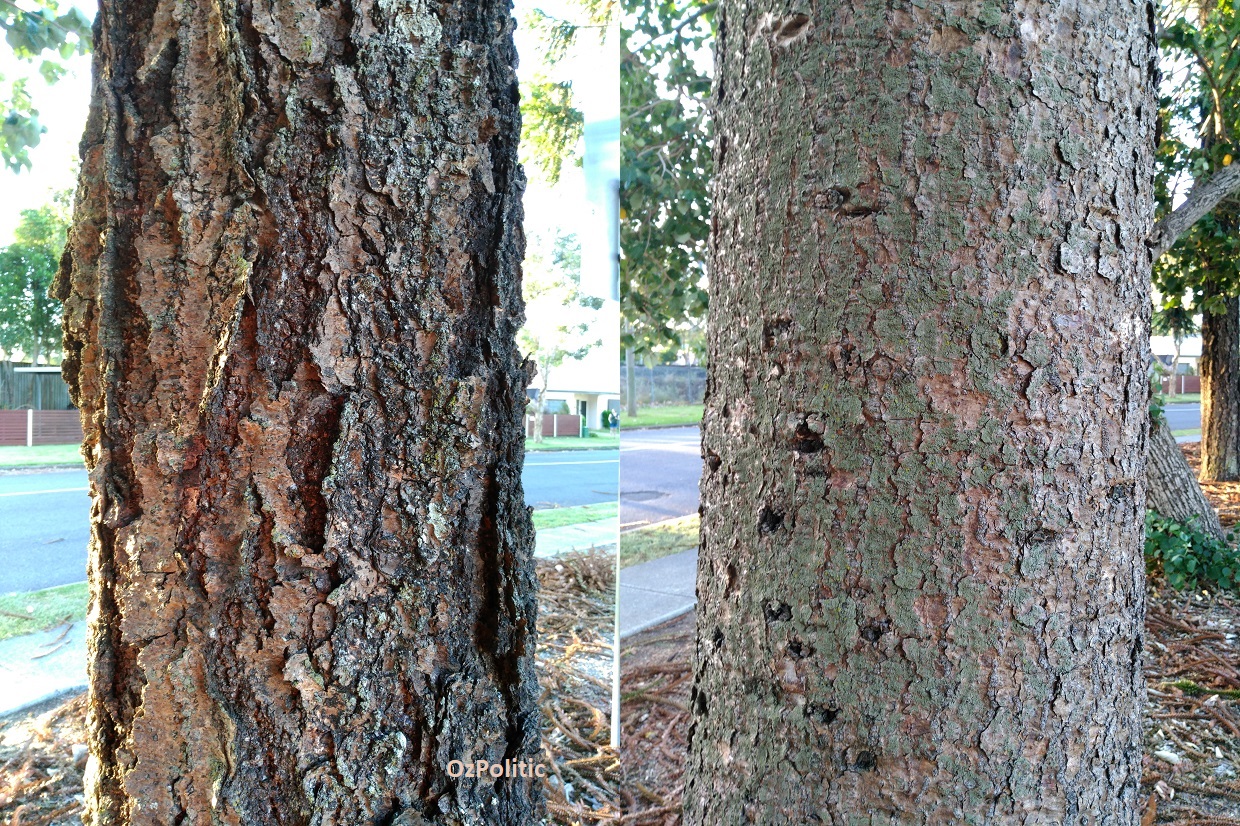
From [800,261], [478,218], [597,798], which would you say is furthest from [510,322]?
[597,798]

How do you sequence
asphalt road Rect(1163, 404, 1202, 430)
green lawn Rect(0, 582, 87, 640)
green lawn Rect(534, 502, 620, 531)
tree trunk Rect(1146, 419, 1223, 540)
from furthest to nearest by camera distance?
1. asphalt road Rect(1163, 404, 1202, 430)
2. tree trunk Rect(1146, 419, 1223, 540)
3. green lawn Rect(534, 502, 620, 531)
4. green lawn Rect(0, 582, 87, 640)

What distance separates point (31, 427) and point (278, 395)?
7.14ft

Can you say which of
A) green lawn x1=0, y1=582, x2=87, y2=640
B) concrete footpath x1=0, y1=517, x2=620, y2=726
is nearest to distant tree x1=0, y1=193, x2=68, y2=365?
green lawn x1=0, y1=582, x2=87, y2=640

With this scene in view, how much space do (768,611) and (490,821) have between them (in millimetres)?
442

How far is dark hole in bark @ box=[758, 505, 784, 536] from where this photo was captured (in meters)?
1.05

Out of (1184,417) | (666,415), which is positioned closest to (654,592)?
(666,415)

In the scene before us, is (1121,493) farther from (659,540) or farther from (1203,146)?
(1203,146)

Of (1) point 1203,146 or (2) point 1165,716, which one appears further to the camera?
(1) point 1203,146

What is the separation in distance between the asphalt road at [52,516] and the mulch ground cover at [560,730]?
1.51 feet

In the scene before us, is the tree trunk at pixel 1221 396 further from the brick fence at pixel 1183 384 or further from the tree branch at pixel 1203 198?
the brick fence at pixel 1183 384

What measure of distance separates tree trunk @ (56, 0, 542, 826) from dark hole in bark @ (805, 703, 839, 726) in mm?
453

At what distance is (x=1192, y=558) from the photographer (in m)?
4.55

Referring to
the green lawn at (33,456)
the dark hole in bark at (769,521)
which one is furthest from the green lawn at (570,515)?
the dark hole in bark at (769,521)

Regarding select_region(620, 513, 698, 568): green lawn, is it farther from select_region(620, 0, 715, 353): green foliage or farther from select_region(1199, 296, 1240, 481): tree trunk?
select_region(1199, 296, 1240, 481): tree trunk
